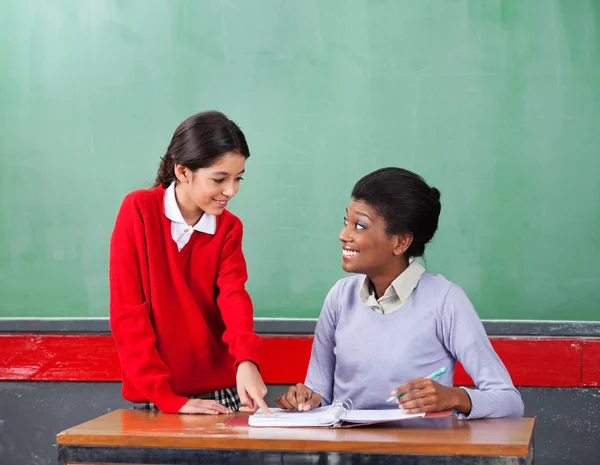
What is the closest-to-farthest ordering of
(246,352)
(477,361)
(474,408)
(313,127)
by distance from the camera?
1. (474,408)
2. (477,361)
3. (246,352)
4. (313,127)

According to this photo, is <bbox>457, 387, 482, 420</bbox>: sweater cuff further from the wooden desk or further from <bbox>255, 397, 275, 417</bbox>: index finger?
<bbox>255, 397, 275, 417</bbox>: index finger

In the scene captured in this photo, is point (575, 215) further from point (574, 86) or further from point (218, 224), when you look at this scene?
point (218, 224)

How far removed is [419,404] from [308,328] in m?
1.06

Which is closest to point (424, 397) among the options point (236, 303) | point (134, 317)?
point (236, 303)

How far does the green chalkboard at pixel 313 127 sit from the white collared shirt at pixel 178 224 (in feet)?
2.02

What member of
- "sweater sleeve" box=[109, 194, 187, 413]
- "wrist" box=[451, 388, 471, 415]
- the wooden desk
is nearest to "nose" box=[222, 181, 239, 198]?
"sweater sleeve" box=[109, 194, 187, 413]

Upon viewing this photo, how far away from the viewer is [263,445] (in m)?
1.53

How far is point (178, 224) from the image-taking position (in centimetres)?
213

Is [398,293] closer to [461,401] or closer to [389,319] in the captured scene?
[389,319]

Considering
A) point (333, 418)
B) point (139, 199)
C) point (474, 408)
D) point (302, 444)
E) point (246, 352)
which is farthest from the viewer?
point (139, 199)

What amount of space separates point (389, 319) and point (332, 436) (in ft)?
1.66

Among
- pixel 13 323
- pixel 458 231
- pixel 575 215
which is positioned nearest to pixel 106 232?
pixel 13 323

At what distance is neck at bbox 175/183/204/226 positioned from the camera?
2131 mm

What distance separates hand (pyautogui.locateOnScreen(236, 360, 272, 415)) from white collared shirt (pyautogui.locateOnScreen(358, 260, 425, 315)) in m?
0.34
